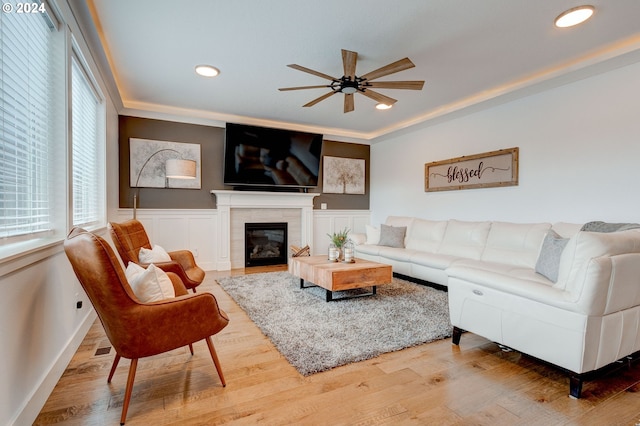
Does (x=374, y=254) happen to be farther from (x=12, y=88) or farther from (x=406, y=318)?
(x=12, y=88)

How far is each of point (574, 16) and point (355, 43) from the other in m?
1.70

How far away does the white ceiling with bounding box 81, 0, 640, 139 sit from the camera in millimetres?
2363

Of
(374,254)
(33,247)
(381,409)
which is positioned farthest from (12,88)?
(374,254)

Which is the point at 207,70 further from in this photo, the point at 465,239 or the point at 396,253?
the point at 465,239

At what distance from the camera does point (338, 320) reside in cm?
290

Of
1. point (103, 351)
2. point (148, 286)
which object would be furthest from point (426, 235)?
point (103, 351)

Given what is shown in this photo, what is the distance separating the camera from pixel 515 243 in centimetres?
364

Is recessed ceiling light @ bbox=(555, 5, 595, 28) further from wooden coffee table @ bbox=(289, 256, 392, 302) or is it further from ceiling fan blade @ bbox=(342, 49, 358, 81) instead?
wooden coffee table @ bbox=(289, 256, 392, 302)

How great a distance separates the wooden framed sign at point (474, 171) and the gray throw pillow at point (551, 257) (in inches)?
62.4

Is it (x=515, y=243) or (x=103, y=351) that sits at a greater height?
(x=515, y=243)

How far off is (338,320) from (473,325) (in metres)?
1.14

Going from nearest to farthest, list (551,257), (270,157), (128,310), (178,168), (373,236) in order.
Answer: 1. (128,310)
2. (551,257)
3. (178,168)
4. (373,236)
5. (270,157)

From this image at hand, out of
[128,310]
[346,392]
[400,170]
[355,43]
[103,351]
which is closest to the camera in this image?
[128,310]

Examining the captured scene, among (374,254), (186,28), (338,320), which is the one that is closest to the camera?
(186,28)
